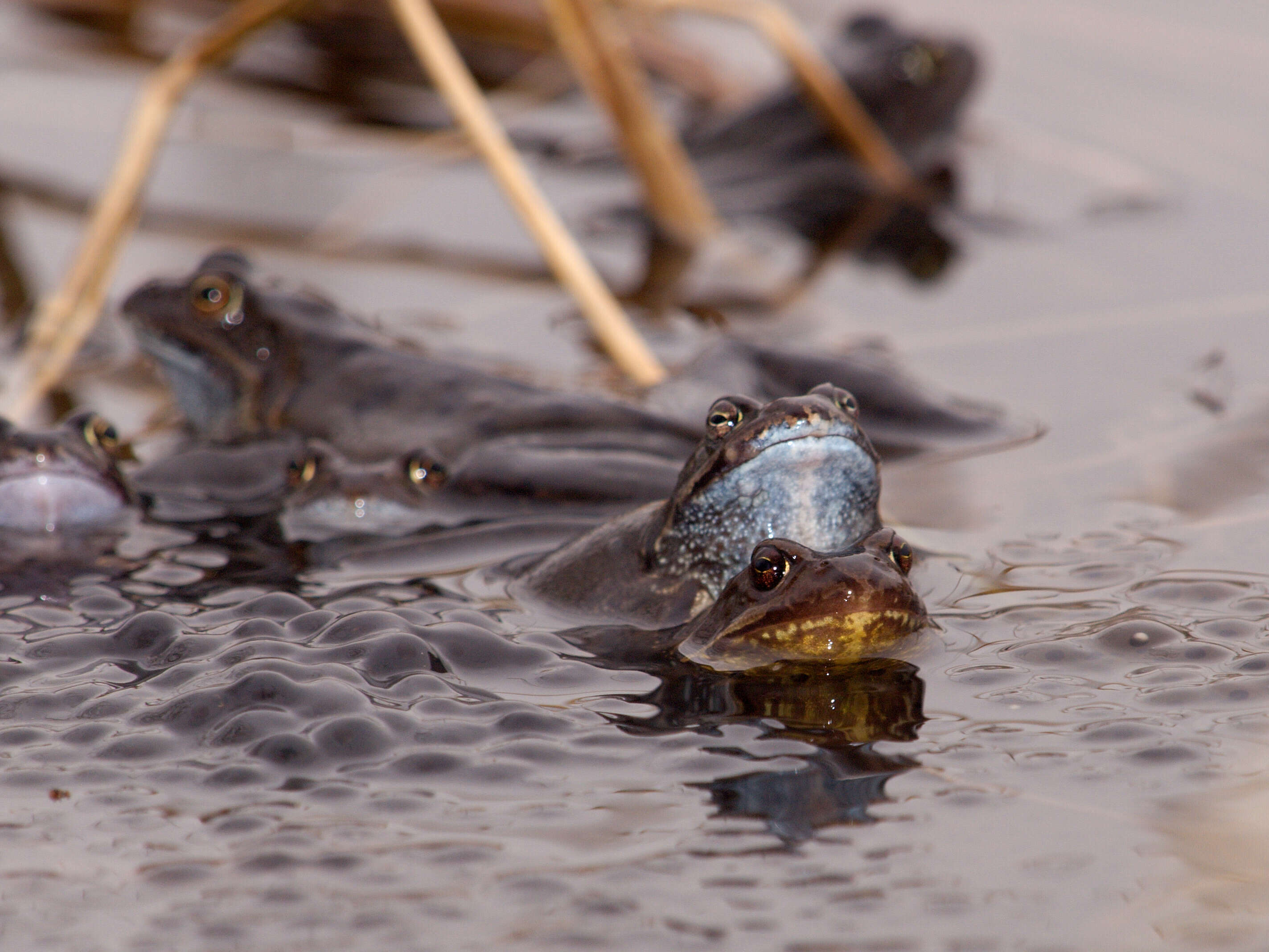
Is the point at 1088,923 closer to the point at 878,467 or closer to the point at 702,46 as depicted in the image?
the point at 878,467

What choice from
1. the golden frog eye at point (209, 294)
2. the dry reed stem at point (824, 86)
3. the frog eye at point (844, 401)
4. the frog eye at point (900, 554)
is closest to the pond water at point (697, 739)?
the frog eye at point (900, 554)

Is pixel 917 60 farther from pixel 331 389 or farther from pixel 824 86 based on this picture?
pixel 331 389

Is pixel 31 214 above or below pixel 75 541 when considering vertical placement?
above

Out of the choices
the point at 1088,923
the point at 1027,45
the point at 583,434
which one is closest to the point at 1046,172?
the point at 1027,45

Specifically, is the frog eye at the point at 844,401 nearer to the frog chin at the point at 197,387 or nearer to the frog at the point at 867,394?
the frog at the point at 867,394

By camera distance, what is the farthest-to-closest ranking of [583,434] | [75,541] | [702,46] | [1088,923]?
[702,46], [583,434], [75,541], [1088,923]

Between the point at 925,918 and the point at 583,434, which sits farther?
the point at 583,434
